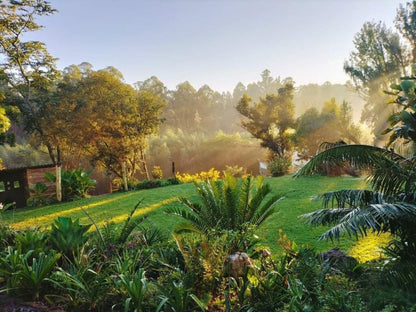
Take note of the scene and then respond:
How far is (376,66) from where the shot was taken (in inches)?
926

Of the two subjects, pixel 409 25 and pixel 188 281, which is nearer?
pixel 188 281

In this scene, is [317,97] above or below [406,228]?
above

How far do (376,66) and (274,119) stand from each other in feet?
34.4

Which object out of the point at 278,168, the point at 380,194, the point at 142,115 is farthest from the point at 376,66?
the point at 380,194

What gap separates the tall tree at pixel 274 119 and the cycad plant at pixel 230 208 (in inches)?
631

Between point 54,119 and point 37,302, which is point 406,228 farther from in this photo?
point 54,119

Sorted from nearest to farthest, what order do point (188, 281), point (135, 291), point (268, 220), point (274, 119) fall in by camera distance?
point (135, 291), point (188, 281), point (268, 220), point (274, 119)

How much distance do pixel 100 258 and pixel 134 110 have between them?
11.8 m

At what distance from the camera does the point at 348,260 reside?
160 inches

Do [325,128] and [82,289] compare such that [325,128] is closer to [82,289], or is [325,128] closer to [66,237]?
[66,237]

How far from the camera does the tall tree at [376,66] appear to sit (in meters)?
22.9

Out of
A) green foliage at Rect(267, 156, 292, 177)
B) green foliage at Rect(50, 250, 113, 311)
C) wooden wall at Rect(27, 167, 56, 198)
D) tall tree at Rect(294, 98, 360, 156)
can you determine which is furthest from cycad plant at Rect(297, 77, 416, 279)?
tall tree at Rect(294, 98, 360, 156)

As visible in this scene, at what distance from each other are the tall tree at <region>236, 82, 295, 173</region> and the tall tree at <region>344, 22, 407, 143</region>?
7.44 m

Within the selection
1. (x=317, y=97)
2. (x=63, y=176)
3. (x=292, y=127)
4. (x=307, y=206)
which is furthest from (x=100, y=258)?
(x=317, y=97)
